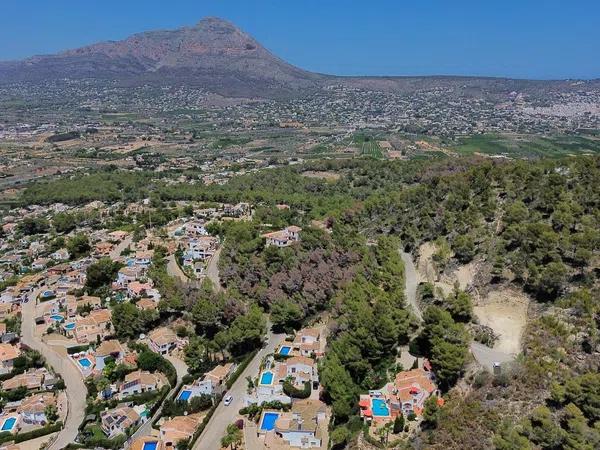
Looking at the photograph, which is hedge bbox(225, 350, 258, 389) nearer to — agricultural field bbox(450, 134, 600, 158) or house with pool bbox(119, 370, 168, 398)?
house with pool bbox(119, 370, 168, 398)

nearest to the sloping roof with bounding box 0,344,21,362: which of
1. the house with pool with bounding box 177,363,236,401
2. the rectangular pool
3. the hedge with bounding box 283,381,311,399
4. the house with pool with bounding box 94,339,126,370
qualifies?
the house with pool with bounding box 94,339,126,370

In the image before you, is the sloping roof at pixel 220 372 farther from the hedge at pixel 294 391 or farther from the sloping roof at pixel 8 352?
the sloping roof at pixel 8 352

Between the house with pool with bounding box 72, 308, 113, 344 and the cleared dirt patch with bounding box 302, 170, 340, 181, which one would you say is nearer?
the house with pool with bounding box 72, 308, 113, 344

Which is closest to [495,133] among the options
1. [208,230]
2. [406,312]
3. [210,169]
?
[210,169]

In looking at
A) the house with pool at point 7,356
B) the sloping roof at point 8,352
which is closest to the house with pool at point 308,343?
the house with pool at point 7,356

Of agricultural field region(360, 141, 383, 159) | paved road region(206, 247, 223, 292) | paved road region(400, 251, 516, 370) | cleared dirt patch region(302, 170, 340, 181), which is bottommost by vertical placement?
paved road region(206, 247, 223, 292)

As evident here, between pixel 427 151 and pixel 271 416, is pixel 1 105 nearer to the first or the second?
pixel 427 151
